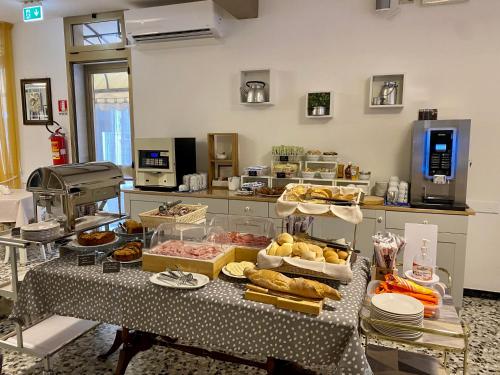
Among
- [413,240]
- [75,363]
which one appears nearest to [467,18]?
[413,240]

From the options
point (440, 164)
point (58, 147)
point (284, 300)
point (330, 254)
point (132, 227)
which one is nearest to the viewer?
point (284, 300)

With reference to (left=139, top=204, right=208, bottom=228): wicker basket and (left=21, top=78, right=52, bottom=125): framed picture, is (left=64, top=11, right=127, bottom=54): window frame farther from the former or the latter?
(left=139, top=204, right=208, bottom=228): wicker basket

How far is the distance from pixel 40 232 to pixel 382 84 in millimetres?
3035

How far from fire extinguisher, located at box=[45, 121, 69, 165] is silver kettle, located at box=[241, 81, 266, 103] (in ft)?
8.21

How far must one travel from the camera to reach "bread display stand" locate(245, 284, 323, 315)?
145cm

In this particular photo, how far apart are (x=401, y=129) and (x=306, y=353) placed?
2641mm

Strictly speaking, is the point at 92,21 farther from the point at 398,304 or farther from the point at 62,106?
the point at 398,304

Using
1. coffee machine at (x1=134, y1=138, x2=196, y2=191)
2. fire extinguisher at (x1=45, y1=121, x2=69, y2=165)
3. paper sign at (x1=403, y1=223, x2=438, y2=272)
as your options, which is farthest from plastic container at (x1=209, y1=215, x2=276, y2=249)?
fire extinguisher at (x1=45, y1=121, x2=69, y2=165)

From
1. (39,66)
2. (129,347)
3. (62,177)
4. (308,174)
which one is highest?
(39,66)

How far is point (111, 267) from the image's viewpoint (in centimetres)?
183

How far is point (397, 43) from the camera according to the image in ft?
11.2

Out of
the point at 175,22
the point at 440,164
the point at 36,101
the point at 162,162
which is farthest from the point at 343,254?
the point at 36,101

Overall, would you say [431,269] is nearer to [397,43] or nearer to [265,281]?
[265,281]

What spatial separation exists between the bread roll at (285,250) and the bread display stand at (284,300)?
208 millimetres
